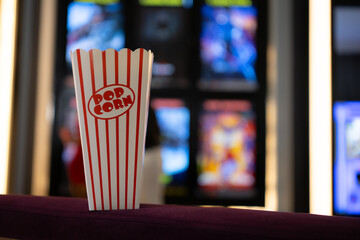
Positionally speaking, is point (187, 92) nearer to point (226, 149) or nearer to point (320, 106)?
point (226, 149)

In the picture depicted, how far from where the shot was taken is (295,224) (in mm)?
386

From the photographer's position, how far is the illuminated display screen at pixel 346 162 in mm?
2150

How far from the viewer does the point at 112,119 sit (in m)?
0.50

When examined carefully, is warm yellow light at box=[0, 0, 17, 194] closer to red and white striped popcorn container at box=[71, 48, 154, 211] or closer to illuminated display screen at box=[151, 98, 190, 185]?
illuminated display screen at box=[151, 98, 190, 185]

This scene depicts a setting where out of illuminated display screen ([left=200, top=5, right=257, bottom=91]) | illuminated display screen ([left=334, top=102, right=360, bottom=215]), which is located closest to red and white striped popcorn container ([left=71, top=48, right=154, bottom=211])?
illuminated display screen ([left=334, top=102, right=360, bottom=215])

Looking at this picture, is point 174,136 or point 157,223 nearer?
point 157,223

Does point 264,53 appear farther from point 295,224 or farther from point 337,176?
point 295,224

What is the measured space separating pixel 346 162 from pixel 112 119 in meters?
2.01

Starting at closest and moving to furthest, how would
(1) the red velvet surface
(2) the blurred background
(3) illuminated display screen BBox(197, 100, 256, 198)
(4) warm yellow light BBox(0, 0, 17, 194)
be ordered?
(1) the red velvet surface, (4) warm yellow light BBox(0, 0, 17, 194), (2) the blurred background, (3) illuminated display screen BBox(197, 100, 256, 198)

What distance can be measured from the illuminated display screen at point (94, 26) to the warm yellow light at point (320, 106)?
184 cm

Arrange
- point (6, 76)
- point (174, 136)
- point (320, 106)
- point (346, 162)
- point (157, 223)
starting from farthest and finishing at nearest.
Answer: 1. point (174, 136)
2. point (6, 76)
3. point (320, 106)
4. point (346, 162)
5. point (157, 223)

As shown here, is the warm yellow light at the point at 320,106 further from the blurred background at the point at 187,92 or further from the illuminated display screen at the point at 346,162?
the blurred background at the point at 187,92

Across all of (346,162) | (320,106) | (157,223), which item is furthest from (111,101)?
(320,106)

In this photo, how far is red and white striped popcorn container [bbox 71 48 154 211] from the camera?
1.63 feet
